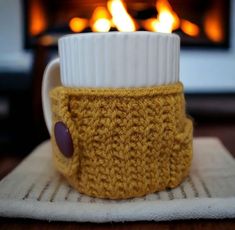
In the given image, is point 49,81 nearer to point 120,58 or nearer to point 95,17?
point 120,58

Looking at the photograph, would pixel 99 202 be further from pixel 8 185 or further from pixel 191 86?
pixel 191 86

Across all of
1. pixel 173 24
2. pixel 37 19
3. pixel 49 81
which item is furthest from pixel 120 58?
pixel 37 19

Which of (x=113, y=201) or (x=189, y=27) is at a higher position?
(x=189, y=27)

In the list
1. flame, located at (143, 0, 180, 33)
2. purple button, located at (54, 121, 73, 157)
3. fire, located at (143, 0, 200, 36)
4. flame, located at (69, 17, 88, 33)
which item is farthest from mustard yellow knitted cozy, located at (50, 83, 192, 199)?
flame, located at (69, 17, 88, 33)

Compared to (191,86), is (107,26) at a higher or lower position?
higher

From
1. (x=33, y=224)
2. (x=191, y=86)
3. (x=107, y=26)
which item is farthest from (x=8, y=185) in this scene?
(x=191, y=86)

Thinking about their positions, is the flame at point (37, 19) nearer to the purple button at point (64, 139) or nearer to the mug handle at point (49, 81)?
the mug handle at point (49, 81)
